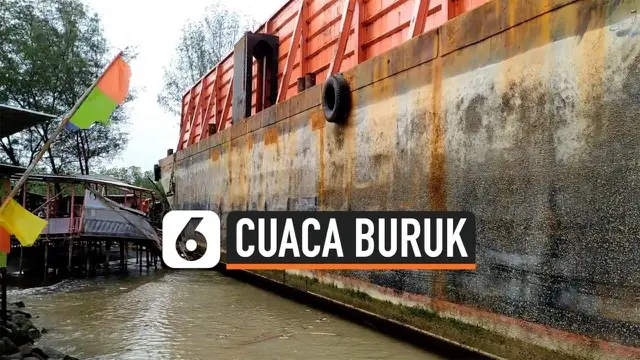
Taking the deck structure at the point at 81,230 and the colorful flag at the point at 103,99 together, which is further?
the deck structure at the point at 81,230

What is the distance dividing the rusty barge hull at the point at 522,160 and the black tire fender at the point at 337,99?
0.67 feet

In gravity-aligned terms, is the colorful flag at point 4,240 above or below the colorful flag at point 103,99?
below

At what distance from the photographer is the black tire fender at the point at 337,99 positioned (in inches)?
276

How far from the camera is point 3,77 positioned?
20547 mm

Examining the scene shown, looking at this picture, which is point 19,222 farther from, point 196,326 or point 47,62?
point 47,62

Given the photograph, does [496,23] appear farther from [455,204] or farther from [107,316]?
[107,316]

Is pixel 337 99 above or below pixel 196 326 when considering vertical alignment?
above

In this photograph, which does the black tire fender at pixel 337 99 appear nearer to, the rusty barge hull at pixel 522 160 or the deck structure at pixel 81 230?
the rusty barge hull at pixel 522 160

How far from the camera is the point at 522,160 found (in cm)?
429

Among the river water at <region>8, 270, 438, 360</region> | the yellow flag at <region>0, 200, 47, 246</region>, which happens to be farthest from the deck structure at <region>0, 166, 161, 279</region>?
the yellow flag at <region>0, 200, 47, 246</region>

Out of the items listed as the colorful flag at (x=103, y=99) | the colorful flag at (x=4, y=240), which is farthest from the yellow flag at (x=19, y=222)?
the colorful flag at (x=103, y=99)

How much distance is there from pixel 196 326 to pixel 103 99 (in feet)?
11.7

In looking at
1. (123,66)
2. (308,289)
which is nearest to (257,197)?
(308,289)

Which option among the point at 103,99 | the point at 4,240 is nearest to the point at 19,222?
the point at 4,240
